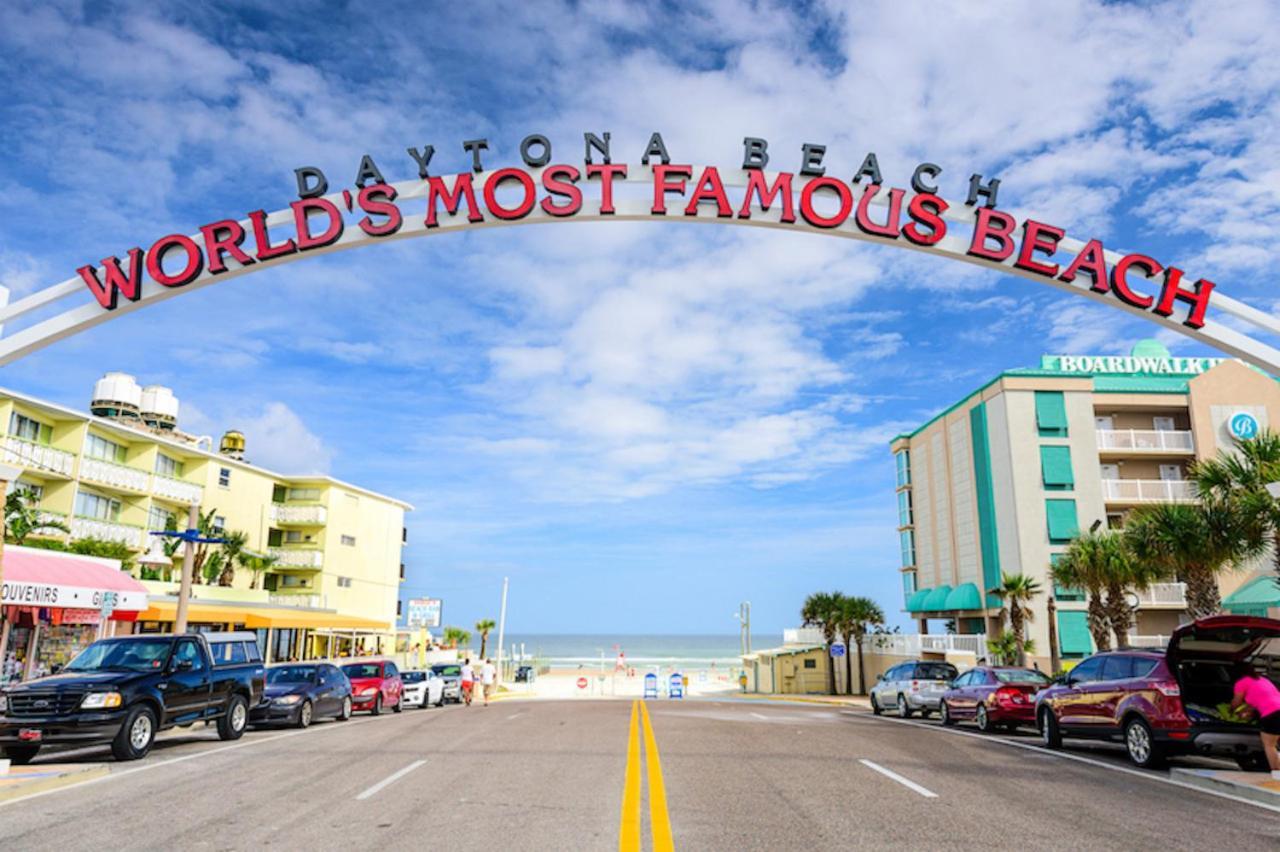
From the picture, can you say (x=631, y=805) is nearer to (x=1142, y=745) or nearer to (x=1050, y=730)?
(x=1142, y=745)

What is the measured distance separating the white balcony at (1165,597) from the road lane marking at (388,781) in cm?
4037

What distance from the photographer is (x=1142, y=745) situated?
13.0 meters

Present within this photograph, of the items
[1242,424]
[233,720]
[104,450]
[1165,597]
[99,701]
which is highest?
[1242,424]

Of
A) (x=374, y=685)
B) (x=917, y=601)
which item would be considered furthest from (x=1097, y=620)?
(x=374, y=685)

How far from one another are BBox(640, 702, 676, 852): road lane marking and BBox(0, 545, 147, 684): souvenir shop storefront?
13.5 metres

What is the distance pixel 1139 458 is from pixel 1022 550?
8997mm

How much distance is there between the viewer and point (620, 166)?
14102 mm

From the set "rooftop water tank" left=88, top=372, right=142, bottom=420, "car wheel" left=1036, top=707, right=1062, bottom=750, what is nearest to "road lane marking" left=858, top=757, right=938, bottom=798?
"car wheel" left=1036, top=707, right=1062, bottom=750

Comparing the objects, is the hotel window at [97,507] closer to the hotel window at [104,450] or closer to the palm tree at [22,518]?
the hotel window at [104,450]

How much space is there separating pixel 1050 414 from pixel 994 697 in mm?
29567

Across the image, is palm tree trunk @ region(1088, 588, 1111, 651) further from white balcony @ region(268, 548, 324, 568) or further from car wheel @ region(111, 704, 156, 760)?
white balcony @ region(268, 548, 324, 568)

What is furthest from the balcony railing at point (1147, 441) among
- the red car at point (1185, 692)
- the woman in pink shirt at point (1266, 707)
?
the woman in pink shirt at point (1266, 707)

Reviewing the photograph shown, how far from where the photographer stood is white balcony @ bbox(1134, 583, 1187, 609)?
43.2m

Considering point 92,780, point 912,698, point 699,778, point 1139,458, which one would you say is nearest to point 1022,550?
point 1139,458
